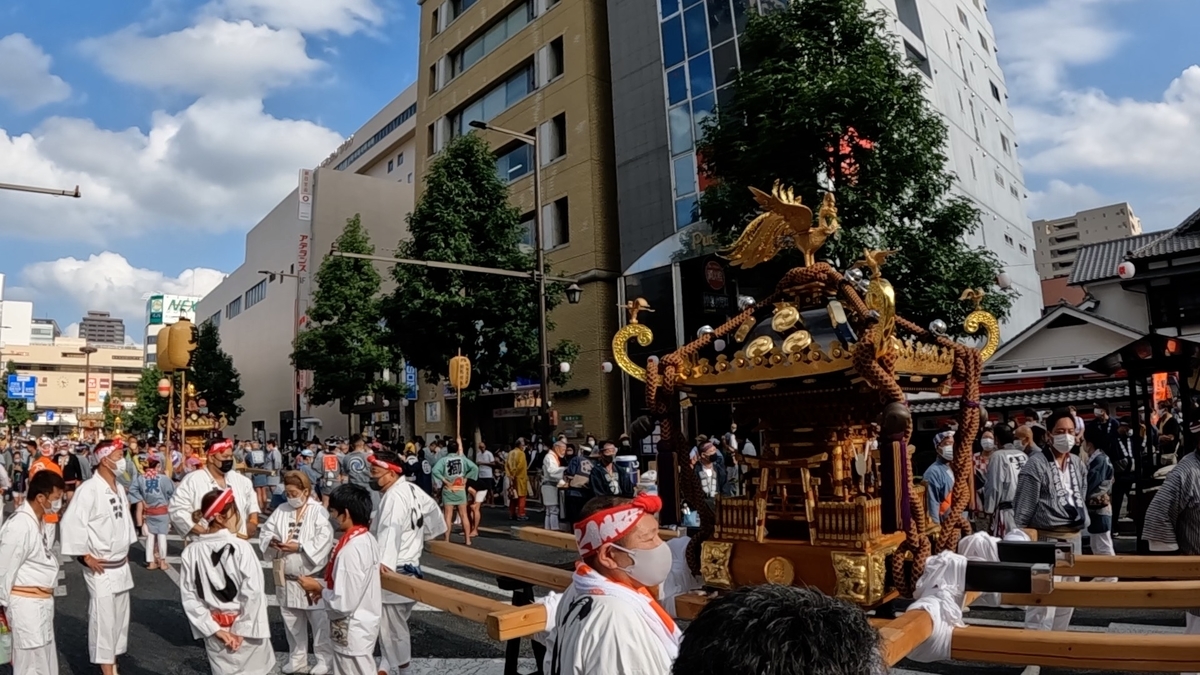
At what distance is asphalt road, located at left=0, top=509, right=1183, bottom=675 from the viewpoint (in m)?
6.61

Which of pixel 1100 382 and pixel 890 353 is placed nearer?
pixel 890 353

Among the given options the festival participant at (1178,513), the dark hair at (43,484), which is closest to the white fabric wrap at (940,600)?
the festival participant at (1178,513)

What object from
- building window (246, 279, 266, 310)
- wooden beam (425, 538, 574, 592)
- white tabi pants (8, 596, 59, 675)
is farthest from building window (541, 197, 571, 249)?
building window (246, 279, 266, 310)

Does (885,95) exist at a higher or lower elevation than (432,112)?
lower

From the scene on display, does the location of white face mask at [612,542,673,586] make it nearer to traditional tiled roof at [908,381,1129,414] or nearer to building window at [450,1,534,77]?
traditional tiled roof at [908,381,1129,414]

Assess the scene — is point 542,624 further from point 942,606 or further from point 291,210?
point 291,210

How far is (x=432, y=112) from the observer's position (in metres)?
35.4

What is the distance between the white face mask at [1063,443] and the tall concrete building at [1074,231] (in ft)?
288

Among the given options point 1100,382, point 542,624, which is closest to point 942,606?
point 542,624

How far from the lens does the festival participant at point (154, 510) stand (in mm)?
12172

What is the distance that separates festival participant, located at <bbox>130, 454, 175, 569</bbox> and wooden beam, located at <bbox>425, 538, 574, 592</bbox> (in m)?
7.35

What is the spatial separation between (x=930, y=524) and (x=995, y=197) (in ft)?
100

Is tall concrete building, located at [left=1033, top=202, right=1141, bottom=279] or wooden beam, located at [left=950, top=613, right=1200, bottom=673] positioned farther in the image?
tall concrete building, located at [left=1033, top=202, right=1141, bottom=279]

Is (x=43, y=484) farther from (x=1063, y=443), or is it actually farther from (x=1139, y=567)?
(x=1063, y=443)
